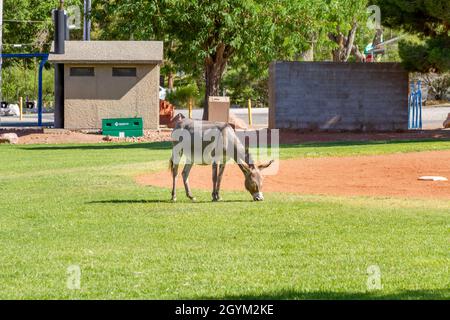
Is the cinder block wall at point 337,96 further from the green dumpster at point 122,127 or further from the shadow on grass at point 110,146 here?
the green dumpster at point 122,127

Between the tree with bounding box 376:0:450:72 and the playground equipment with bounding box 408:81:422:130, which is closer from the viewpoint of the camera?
the tree with bounding box 376:0:450:72

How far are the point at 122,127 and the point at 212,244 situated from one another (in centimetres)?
2820

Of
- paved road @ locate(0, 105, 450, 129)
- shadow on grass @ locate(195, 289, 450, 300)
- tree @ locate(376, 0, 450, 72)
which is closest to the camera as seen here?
shadow on grass @ locate(195, 289, 450, 300)

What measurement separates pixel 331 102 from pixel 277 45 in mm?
8133

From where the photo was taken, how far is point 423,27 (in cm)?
3841

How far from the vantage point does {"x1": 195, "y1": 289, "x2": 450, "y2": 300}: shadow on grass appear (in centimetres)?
943

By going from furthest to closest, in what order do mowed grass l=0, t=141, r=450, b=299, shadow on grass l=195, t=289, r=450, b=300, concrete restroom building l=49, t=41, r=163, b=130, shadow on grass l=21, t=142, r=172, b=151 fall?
concrete restroom building l=49, t=41, r=163, b=130 < shadow on grass l=21, t=142, r=172, b=151 < mowed grass l=0, t=141, r=450, b=299 < shadow on grass l=195, t=289, r=450, b=300

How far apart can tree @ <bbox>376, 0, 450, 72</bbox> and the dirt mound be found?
28.1 feet

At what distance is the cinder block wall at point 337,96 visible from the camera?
3938cm

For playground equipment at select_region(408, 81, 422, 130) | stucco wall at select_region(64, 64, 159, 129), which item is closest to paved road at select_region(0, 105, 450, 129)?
playground equipment at select_region(408, 81, 422, 130)

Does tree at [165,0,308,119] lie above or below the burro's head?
above

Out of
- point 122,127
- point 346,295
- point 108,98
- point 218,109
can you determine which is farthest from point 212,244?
point 108,98

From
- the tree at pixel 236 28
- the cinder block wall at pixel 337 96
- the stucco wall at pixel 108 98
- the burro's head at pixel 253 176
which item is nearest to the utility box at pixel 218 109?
the cinder block wall at pixel 337 96

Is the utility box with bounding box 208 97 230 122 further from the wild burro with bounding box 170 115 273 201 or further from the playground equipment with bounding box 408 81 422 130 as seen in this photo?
the wild burro with bounding box 170 115 273 201
